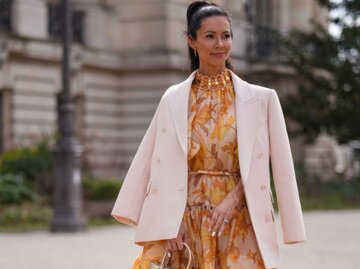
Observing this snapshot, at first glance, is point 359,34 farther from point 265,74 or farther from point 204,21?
point 204,21

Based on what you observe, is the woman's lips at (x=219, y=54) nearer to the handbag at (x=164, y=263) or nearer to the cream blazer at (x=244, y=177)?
the cream blazer at (x=244, y=177)

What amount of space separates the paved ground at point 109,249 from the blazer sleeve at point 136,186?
614 centimetres

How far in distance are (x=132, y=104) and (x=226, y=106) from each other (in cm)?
2340

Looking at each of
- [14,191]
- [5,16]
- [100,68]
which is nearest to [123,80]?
[100,68]

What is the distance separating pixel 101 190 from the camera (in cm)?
1997

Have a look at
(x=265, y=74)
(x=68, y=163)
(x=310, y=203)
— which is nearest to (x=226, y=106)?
(x=68, y=163)

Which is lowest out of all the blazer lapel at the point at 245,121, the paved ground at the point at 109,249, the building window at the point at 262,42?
the paved ground at the point at 109,249

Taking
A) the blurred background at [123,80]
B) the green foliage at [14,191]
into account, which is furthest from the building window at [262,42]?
the green foliage at [14,191]

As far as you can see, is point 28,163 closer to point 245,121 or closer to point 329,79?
point 329,79

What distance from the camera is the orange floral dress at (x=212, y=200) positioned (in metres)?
5.02

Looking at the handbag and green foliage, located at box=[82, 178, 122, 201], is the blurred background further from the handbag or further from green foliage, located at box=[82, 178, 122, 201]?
the handbag

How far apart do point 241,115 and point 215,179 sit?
34 cm

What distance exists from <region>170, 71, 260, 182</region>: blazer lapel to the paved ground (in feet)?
20.3

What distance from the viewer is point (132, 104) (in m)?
28.5
